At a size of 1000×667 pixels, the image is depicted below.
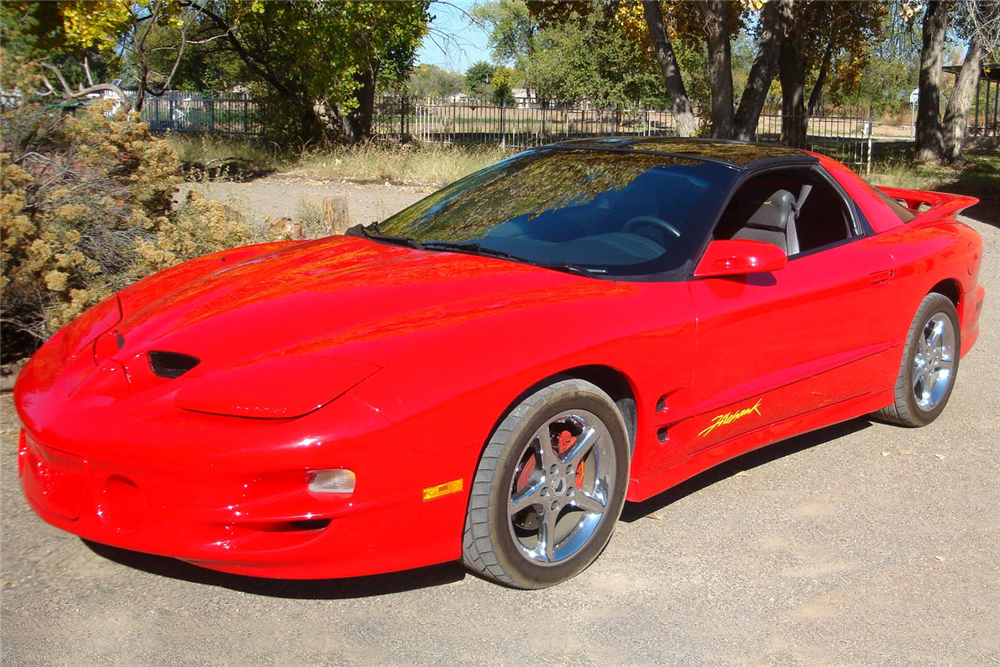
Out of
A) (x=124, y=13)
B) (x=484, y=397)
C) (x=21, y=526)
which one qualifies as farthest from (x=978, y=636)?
(x=124, y=13)

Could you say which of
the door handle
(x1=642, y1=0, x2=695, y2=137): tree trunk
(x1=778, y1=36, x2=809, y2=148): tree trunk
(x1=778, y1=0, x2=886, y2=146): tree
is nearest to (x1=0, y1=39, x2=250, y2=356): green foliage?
the door handle

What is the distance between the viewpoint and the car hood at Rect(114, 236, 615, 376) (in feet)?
10.6

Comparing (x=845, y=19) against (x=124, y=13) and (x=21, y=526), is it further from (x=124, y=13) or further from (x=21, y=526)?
(x=21, y=526)

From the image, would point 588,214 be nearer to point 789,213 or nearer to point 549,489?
point 789,213

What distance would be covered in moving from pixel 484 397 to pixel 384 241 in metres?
1.52

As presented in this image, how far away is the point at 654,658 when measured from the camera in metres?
3.06

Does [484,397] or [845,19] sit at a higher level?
[845,19]

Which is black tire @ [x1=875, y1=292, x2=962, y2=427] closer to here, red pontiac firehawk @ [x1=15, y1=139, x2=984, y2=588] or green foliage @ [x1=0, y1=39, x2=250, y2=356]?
red pontiac firehawk @ [x1=15, y1=139, x2=984, y2=588]

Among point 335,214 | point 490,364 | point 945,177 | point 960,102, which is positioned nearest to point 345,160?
point 945,177

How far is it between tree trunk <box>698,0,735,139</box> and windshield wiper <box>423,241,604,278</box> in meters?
15.3

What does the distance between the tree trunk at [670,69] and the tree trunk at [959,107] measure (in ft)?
24.6

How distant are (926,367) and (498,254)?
2.66 meters

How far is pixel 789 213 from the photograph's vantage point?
4.66 m

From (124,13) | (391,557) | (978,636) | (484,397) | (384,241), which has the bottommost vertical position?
(978,636)
